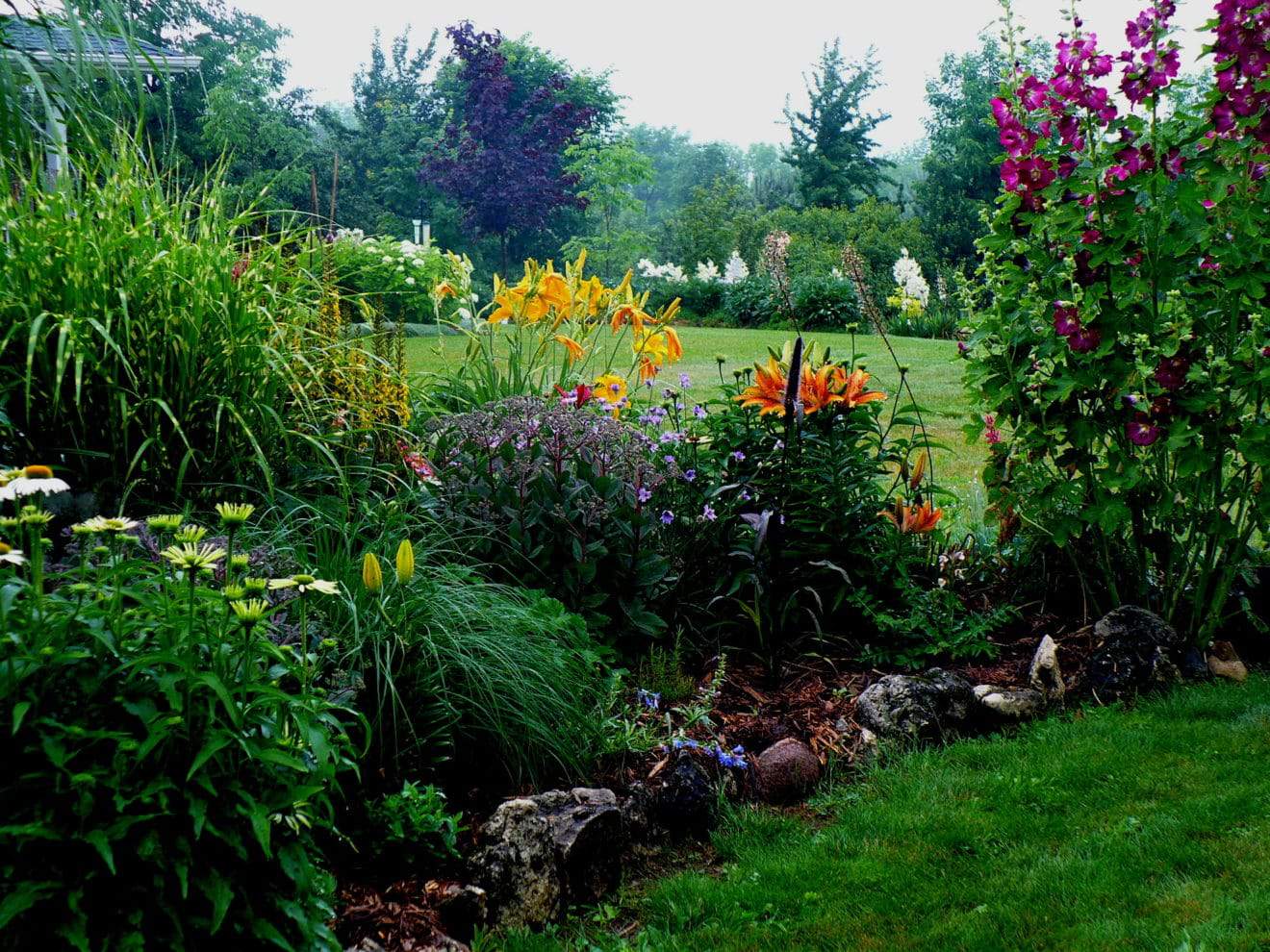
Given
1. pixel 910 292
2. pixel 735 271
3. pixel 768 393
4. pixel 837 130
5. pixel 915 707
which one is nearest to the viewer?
pixel 915 707

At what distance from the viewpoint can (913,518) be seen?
417cm

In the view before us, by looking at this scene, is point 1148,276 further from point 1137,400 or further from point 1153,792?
point 1153,792

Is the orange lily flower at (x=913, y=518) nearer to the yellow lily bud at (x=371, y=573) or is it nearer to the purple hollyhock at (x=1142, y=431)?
→ the purple hollyhock at (x=1142, y=431)

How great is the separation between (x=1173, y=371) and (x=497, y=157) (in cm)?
2302

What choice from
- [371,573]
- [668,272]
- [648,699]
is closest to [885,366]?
[648,699]

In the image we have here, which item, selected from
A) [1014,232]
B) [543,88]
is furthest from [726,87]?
[1014,232]

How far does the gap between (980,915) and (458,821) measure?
4.05 feet

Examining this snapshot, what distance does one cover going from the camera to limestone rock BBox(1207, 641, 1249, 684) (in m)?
3.72

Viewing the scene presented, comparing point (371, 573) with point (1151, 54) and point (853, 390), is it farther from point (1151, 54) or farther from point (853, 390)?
point (1151, 54)

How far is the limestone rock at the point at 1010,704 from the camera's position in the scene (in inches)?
137

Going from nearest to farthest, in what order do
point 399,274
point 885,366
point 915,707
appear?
point 915,707 → point 885,366 → point 399,274

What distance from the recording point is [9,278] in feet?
11.0

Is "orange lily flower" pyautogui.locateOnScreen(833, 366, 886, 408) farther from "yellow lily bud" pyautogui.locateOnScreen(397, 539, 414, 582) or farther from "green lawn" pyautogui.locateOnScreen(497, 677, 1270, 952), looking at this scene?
"yellow lily bud" pyautogui.locateOnScreen(397, 539, 414, 582)

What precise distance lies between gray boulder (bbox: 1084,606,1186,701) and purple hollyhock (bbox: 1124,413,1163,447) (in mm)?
602
